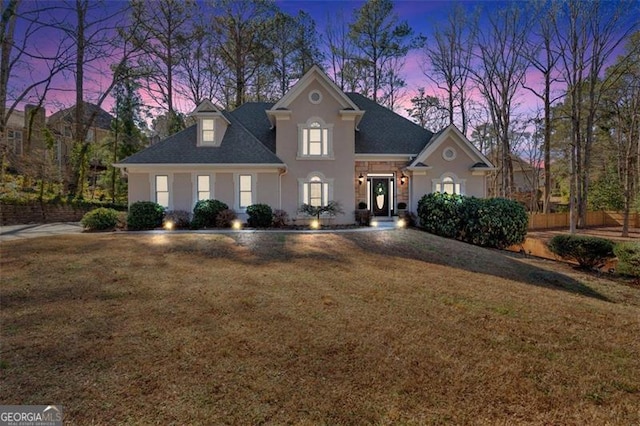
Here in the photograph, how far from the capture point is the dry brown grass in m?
3.20

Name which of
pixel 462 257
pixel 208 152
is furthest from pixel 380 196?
pixel 208 152

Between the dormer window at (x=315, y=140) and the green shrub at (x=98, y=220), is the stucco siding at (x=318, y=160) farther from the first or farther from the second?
the green shrub at (x=98, y=220)

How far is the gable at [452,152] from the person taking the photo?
16.5 meters

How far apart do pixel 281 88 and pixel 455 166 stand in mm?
17117

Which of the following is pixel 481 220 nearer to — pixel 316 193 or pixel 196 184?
pixel 316 193

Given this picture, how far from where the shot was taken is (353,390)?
3.42 m

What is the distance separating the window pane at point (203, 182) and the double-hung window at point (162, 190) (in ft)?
5.26

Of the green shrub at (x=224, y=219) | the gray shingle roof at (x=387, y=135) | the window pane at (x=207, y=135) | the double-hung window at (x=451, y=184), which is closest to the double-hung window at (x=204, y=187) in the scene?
the green shrub at (x=224, y=219)

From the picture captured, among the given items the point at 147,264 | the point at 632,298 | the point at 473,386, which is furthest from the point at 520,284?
the point at 147,264

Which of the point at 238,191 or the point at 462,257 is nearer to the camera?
the point at 462,257

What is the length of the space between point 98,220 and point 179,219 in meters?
3.27

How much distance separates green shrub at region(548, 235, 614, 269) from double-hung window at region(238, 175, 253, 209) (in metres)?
13.6

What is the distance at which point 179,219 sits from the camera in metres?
14.4

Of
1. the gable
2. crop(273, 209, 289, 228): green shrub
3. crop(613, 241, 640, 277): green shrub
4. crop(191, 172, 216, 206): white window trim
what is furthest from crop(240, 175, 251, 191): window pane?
crop(613, 241, 640, 277): green shrub
